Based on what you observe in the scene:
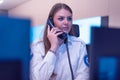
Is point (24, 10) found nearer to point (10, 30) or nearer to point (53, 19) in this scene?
point (53, 19)

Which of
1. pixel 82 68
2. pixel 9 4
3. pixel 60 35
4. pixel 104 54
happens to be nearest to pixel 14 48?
pixel 104 54

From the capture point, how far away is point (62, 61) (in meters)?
1.38

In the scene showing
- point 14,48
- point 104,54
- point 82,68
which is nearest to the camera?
point 14,48

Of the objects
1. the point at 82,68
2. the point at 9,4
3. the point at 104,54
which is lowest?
the point at 82,68

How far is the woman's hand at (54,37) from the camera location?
1.37 meters

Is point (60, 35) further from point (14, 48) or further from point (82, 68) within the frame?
point (14, 48)

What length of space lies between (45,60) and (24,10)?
596 cm

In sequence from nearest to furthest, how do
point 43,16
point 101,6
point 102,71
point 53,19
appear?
point 102,71
point 53,19
point 101,6
point 43,16

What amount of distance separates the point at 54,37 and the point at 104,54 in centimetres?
78

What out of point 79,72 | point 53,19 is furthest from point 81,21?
point 79,72

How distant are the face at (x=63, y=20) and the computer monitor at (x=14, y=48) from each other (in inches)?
39.7

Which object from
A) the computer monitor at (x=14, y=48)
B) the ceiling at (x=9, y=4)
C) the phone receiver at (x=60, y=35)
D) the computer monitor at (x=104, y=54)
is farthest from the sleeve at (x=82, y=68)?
the ceiling at (x=9, y=4)

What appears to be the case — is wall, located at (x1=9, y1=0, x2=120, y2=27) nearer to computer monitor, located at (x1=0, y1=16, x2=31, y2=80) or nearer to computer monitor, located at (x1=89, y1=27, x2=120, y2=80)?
computer monitor, located at (x1=89, y1=27, x2=120, y2=80)

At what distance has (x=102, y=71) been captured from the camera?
69 cm
